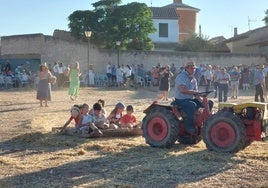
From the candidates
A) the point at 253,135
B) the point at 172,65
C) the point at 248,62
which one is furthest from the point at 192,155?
the point at 248,62

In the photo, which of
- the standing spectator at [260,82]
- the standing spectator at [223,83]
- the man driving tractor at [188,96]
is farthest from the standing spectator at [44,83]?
the man driving tractor at [188,96]

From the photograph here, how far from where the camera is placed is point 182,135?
36.0 ft

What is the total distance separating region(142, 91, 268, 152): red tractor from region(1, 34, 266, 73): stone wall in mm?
29852

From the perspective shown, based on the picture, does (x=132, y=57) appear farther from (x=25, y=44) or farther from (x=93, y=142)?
(x=93, y=142)

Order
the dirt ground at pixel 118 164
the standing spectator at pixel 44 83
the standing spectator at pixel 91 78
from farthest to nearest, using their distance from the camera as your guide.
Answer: the standing spectator at pixel 91 78, the standing spectator at pixel 44 83, the dirt ground at pixel 118 164

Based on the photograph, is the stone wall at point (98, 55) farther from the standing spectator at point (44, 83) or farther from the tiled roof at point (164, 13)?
the tiled roof at point (164, 13)

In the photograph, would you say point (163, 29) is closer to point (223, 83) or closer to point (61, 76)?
point (61, 76)

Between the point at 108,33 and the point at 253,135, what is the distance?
3775 cm

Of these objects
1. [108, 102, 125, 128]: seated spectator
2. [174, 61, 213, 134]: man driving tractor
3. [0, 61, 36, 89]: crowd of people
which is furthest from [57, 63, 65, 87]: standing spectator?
[174, 61, 213, 134]: man driving tractor

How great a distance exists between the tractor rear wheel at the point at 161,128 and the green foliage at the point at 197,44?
4554 centimetres

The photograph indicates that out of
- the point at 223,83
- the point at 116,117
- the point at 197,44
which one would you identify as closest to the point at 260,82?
the point at 223,83

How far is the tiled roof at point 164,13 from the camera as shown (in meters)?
62.5

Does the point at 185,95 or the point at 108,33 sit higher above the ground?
the point at 108,33

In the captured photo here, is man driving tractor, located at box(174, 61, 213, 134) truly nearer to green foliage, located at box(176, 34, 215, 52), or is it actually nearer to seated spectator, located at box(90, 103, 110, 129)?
seated spectator, located at box(90, 103, 110, 129)
